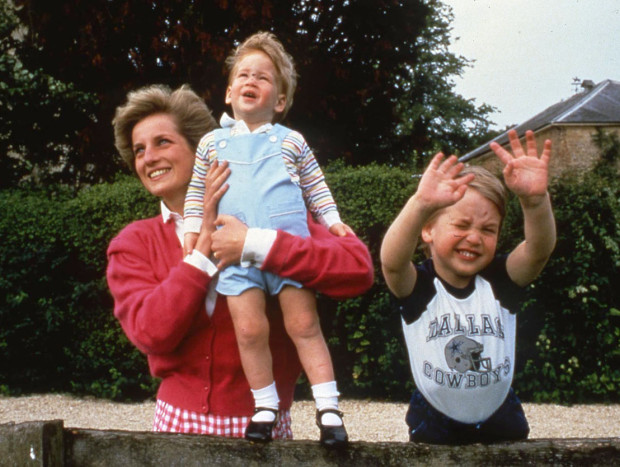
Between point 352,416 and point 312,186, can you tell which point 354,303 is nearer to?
point 352,416

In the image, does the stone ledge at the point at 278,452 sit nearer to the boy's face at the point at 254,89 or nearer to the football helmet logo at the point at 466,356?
the football helmet logo at the point at 466,356

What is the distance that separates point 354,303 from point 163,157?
4.78m

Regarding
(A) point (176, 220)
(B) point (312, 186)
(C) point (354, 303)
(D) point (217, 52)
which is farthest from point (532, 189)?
(D) point (217, 52)

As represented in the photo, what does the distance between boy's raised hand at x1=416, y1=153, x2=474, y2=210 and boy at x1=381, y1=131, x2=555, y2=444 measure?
0.05 meters

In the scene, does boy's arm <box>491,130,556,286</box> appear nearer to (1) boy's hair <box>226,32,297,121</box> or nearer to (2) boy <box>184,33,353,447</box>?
(2) boy <box>184,33,353,447</box>

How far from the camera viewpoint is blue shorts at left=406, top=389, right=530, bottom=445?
2.05 m

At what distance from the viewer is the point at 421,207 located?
188 cm

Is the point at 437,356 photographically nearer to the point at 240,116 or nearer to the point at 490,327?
the point at 490,327

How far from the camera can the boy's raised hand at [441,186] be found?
1.85 meters

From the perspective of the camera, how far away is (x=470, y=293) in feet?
6.93

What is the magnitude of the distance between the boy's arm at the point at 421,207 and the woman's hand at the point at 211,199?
520 millimetres

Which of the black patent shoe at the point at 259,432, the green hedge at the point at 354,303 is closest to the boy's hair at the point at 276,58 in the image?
the black patent shoe at the point at 259,432

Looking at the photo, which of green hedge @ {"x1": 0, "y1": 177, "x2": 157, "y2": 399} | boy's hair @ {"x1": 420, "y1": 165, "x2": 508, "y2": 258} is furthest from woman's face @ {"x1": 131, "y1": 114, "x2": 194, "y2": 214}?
green hedge @ {"x1": 0, "y1": 177, "x2": 157, "y2": 399}

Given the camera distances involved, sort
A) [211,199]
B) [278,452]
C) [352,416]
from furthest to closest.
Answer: [352,416] < [211,199] < [278,452]
